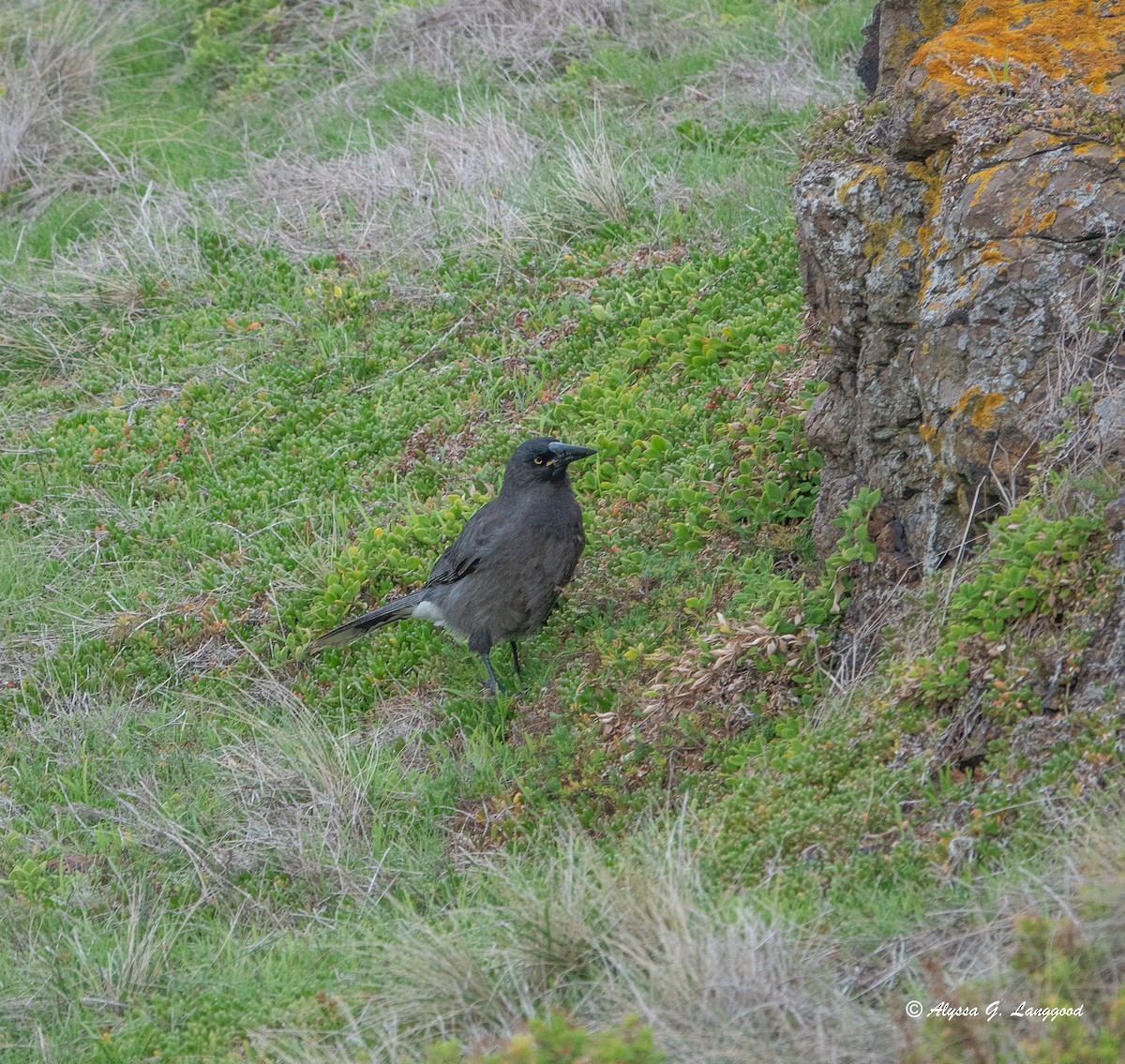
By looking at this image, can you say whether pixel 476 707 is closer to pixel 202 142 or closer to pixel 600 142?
pixel 600 142

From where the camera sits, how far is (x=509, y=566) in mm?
6148

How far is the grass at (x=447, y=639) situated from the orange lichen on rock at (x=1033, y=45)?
59.9 inches

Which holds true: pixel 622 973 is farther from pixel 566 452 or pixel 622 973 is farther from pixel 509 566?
pixel 566 452

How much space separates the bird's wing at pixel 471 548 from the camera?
6.27m

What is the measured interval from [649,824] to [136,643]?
341 centimetres

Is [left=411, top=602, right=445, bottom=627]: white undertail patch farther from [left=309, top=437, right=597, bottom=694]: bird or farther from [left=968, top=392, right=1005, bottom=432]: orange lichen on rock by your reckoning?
[left=968, top=392, right=1005, bottom=432]: orange lichen on rock

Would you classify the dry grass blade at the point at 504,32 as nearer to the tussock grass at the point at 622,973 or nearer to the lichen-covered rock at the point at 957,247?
the lichen-covered rock at the point at 957,247

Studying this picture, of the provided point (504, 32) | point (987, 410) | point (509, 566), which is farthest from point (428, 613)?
point (504, 32)

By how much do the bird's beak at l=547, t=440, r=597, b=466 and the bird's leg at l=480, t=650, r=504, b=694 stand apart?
3.29 ft

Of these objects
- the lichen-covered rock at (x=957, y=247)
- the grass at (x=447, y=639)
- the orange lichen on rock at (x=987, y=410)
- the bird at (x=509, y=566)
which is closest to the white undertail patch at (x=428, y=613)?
the bird at (x=509, y=566)

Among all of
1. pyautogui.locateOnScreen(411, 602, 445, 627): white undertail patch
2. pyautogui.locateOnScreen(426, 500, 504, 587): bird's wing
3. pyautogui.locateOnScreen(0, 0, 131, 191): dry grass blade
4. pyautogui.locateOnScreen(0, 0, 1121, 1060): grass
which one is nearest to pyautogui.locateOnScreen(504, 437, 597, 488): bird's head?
pyautogui.locateOnScreen(426, 500, 504, 587): bird's wing

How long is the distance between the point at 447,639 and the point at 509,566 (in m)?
0.58

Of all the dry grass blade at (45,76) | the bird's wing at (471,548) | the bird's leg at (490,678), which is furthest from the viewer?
the dry grass blade at (45,76)

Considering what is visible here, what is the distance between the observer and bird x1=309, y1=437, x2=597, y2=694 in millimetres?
6137
